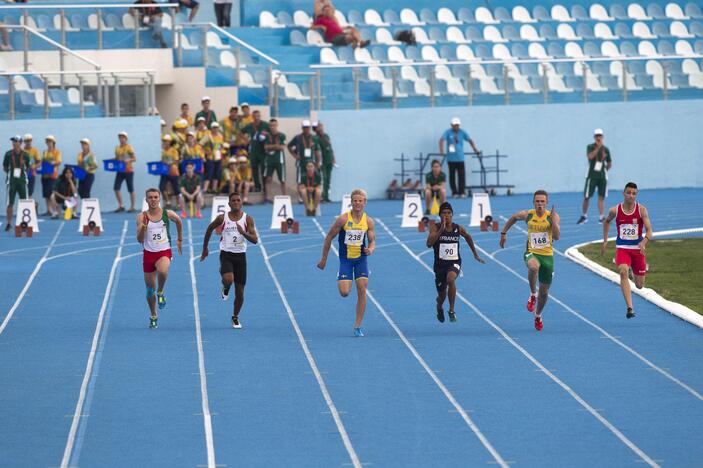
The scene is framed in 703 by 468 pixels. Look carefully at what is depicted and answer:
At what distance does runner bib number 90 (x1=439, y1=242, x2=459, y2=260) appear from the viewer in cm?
1611

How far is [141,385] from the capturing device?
12.9 meters

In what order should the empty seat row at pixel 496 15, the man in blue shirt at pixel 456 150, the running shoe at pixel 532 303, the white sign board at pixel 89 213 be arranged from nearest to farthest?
the running shoe at pixel 532 303 < the white sign board at pixel 89 213 < the man in blue shirt at pixel 456 150 < the empty seat row at pixel 496 15

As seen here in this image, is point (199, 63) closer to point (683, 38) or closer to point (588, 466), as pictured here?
point (683, 38)

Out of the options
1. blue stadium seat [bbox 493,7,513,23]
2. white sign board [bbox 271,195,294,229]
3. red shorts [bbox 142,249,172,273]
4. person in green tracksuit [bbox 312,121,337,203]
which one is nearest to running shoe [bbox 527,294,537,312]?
red shorts [bbox 142,249,172,273]

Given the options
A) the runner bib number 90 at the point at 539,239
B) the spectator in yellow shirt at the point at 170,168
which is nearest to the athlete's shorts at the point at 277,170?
the spectator in yellow shirt at the point at 170,168

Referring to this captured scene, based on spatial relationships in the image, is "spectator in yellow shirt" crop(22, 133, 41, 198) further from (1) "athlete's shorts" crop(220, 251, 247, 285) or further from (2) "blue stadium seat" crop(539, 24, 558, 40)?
(2) "blue stadium seat" crop(539, 24, 558, 40)

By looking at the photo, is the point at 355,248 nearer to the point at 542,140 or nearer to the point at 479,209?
the point at 479,209

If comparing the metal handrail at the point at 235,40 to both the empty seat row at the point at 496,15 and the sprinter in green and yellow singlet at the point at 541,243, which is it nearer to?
the empty seat row at the point at 496,15

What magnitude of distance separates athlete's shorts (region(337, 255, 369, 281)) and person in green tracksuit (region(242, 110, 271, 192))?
16.2 metres

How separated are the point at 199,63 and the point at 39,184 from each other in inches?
214

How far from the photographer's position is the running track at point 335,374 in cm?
1050

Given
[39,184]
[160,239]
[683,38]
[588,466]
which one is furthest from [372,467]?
[683,38]

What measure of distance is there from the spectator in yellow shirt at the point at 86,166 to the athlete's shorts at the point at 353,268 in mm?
14923

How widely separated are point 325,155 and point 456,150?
119 inches
